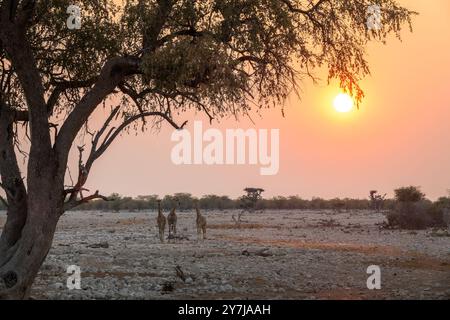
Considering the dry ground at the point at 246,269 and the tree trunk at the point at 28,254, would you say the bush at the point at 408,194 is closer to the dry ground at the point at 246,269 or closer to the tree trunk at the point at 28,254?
the dry ground at the point at 246,269

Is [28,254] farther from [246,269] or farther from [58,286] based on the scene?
[246,269]

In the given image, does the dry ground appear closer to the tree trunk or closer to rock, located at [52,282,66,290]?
rock, located at [52,282,66,290]

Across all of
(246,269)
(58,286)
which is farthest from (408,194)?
(58,286)

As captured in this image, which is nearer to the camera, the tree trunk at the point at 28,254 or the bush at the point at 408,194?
the tree trunk at the point at 28,254

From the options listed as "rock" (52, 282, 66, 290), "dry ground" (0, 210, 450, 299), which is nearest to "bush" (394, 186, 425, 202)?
"dry ground" (0, 210, 450, 299)

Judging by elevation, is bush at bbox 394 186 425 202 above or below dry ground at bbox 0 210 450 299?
above

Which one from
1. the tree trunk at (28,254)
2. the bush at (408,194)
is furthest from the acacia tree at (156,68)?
the bush at (408,194)

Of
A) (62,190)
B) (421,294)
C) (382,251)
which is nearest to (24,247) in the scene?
(62,190)

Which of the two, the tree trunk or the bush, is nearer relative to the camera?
the tree trunk

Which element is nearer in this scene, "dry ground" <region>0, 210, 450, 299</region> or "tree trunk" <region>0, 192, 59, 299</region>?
"tree trunk" <region>0, 192, 59, 299</region>

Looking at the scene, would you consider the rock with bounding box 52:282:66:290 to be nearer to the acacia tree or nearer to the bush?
the acacia tree

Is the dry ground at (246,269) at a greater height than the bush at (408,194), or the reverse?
the bush at (408,194)

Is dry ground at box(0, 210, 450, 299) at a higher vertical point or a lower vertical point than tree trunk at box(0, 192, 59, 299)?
lower

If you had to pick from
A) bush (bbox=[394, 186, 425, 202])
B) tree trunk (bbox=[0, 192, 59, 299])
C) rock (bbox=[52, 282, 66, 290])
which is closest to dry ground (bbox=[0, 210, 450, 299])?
rock (bbox=[52, 282, 66, 290])
